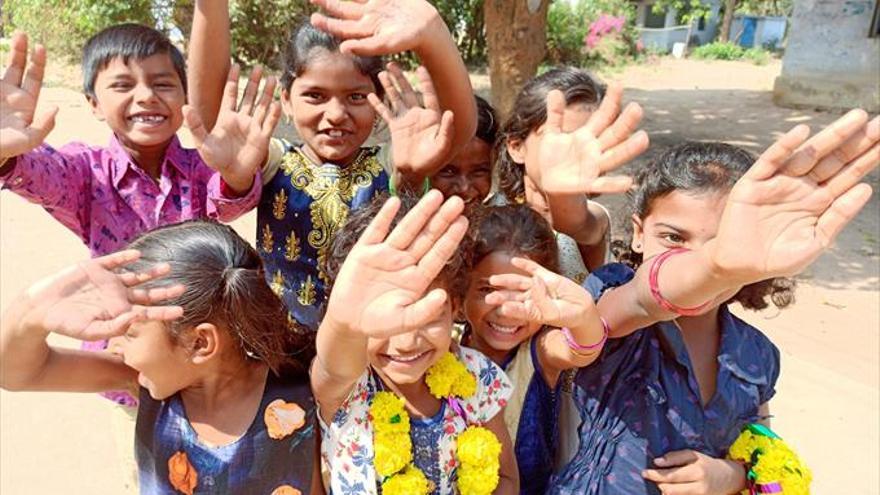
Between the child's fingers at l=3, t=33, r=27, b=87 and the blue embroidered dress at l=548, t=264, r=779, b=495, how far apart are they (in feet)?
4.69

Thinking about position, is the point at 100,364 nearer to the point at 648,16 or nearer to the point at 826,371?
the point at 826,371

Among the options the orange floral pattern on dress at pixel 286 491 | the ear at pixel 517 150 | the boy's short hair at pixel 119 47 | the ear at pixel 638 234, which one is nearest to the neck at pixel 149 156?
the boy's short hair at pixel 119 47

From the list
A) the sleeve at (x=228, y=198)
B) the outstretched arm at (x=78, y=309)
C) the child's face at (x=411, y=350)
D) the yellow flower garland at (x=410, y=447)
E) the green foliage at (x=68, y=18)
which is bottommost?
the green foliage at (x=68, y=18)

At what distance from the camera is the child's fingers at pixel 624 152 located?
1430 mm

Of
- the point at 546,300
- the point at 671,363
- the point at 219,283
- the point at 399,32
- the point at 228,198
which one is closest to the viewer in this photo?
the point at 546,300

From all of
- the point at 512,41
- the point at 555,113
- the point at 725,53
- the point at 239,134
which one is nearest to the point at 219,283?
the point at 239,134

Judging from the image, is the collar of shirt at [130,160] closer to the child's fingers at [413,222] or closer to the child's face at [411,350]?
the child's face at [411,350]

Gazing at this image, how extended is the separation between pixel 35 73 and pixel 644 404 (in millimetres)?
1622

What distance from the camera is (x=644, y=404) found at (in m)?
1.64

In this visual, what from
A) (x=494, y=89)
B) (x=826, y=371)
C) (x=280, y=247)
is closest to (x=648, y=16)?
(x=494, y=89)

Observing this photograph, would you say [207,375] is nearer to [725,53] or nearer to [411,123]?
[411,123]

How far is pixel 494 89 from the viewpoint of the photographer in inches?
245

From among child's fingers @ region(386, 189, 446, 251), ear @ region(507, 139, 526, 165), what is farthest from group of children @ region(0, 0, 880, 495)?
ear @ region(507, 139, 526, 165)

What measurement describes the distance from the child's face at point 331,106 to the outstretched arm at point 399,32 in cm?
21
